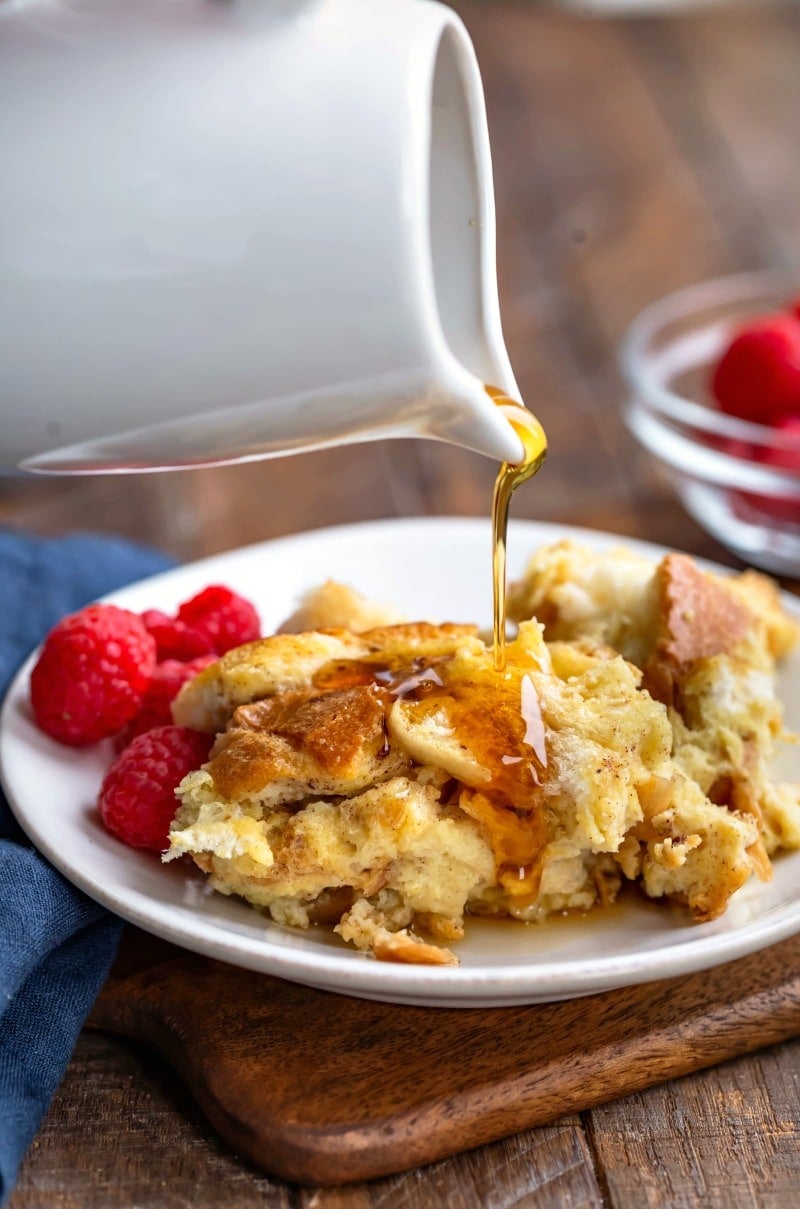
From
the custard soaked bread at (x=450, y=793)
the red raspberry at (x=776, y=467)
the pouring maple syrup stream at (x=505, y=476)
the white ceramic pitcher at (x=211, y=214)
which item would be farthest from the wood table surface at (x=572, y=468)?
the white ceramic pitcher at (x=211, y=214)

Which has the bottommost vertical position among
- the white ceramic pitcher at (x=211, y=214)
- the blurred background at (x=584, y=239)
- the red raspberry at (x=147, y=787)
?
the blurred background at (x=584, y=239)

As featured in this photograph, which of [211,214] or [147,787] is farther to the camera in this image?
[147,787]

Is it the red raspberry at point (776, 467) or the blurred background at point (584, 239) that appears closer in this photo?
the red raspberry at point (776, 467)

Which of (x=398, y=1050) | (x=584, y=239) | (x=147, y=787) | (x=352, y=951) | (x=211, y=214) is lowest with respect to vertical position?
(x=584, y=239)

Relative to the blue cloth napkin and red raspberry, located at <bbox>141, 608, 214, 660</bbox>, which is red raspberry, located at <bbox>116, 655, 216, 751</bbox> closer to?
red raspberry, located at <bbox>141, 608, 214, 660</bbox>

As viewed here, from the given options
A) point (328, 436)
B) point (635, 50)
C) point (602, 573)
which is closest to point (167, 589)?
point (602, 573)

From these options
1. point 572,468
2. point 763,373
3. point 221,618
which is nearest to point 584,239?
point 572,468

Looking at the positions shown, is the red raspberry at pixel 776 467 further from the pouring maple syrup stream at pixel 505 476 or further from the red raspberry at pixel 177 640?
the red raspberry at pixel 177 640

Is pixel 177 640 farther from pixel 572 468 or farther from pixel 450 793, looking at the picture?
pixel 572 468
